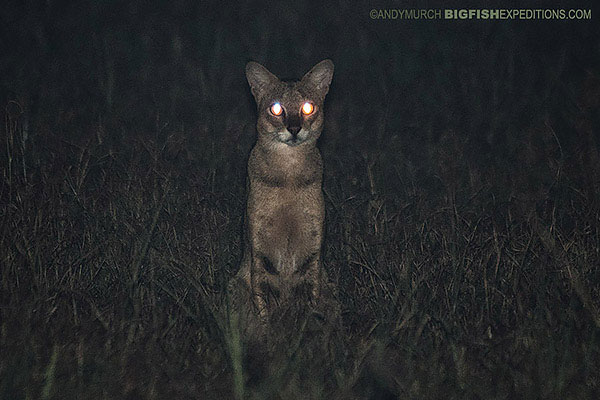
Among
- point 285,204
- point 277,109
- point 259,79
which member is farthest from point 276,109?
point 285,204

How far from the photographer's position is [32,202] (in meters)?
4.31

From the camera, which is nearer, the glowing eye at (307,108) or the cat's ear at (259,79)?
the glowing eye at (307,108)

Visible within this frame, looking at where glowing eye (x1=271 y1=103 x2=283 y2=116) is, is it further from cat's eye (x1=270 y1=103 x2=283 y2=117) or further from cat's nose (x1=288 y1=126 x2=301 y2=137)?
cat's nose (x1=288 y1=126 x2=301 y2=137)

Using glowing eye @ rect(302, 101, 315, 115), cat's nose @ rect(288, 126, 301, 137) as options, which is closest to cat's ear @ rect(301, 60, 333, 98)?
glowing eye @ rect(302, 101, 315, 115)

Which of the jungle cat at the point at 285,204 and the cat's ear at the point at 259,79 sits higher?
the cat's ear at the point at 259,79

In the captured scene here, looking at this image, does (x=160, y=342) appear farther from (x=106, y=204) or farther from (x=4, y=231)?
(x=106, y=204)

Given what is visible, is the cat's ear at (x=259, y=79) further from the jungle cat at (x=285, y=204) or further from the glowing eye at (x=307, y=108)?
the glowing eye at (x=307, y=108)

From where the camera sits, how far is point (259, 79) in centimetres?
389

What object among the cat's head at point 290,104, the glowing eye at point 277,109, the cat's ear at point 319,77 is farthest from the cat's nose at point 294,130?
the cat's ear at point 319,77

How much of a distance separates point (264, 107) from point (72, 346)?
139 centimetres

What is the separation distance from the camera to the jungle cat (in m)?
3.69

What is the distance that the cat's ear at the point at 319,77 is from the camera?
383 centimetres

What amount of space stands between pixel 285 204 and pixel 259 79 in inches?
25.6

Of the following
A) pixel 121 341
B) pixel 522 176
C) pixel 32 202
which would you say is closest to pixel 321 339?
pixel 121 341
